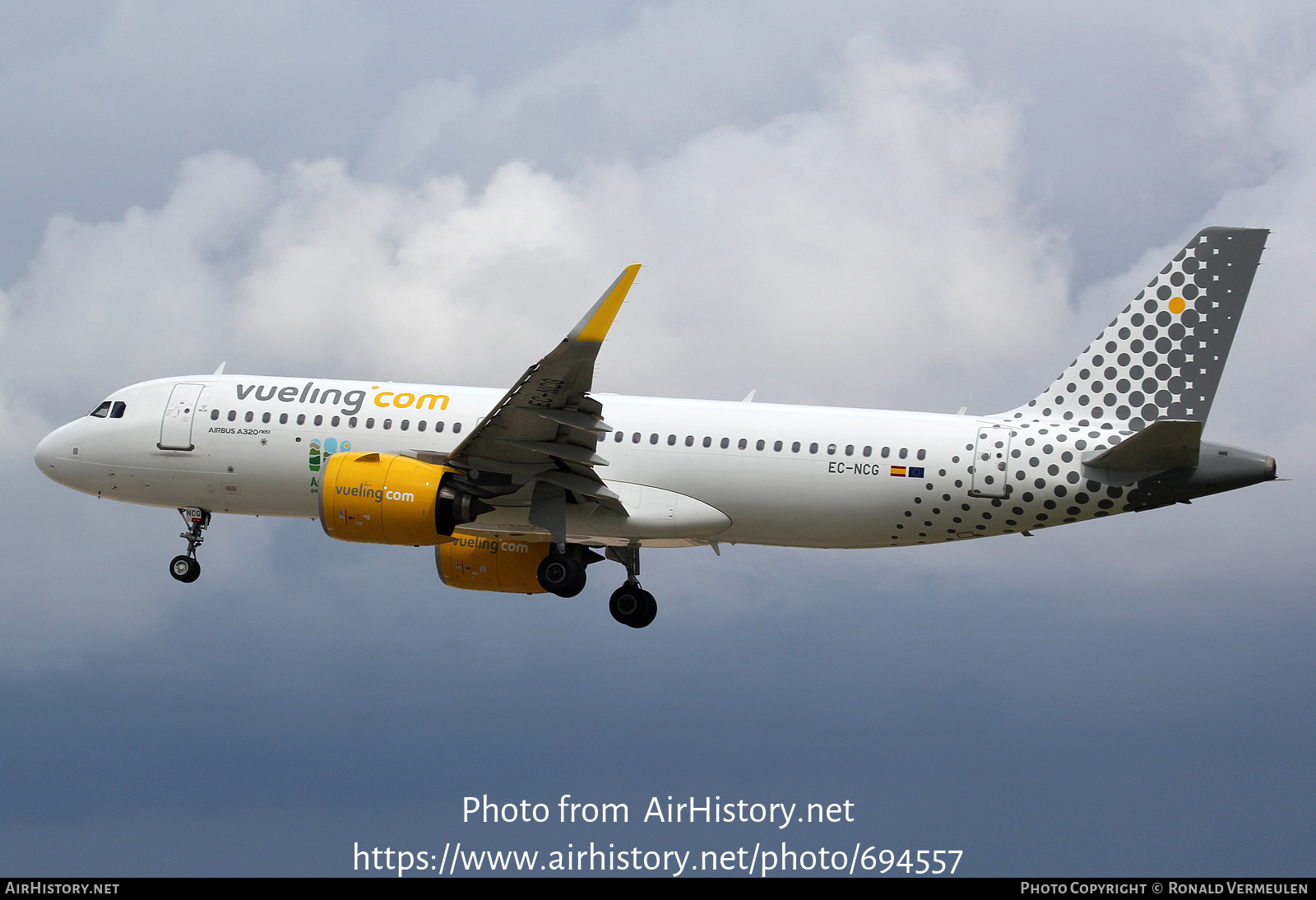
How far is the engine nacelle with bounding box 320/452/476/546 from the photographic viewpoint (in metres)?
25.1

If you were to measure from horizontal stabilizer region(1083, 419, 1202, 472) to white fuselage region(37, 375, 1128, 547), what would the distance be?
2.15 ft

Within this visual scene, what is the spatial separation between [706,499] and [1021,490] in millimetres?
6580

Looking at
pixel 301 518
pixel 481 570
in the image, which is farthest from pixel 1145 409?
pixel 301 518

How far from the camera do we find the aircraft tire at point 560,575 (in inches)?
1087

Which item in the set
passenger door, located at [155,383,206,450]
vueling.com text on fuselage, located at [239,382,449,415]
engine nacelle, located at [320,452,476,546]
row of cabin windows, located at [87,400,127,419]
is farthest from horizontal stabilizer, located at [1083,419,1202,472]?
row of cabin windows, located at [87,400,127,419]

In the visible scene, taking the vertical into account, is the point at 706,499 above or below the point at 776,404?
below

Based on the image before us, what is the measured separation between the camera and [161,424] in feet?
96.1

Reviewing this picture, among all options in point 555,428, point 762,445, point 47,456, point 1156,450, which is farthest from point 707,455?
point 47,456

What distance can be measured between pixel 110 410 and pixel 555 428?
12022 millimetres

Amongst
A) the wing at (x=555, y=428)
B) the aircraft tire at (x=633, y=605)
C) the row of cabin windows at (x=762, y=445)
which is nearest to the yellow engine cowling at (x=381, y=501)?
the wing at (x=555, y=428)

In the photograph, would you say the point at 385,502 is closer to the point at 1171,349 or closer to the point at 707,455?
the point at 707,455

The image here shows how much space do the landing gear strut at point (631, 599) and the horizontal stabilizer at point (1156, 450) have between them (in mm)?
10558

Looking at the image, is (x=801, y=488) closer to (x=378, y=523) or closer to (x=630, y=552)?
(x=630, y=552)

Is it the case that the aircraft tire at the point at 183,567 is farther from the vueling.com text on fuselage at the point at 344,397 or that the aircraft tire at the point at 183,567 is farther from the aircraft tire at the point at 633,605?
the aircraft tire at the point at 633,605
